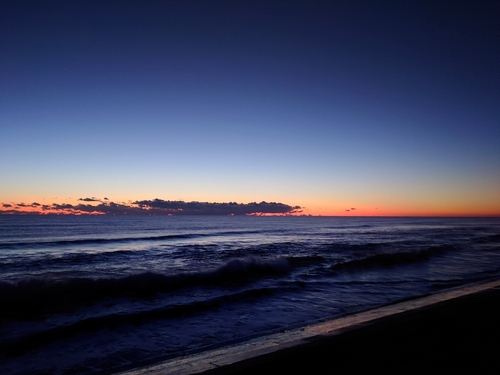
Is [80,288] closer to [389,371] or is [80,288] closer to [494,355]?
[389,371]

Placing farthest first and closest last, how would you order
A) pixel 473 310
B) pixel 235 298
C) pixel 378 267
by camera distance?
pixel 378 267 < pixel 235 298 < pixel 473 310

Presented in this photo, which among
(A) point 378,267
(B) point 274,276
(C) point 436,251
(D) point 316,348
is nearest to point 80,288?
(B) point 274,276

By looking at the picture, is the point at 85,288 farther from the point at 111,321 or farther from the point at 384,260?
the point at 384,260

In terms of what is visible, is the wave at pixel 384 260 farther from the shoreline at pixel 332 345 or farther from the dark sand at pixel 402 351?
the dark sand at pixel 402 351

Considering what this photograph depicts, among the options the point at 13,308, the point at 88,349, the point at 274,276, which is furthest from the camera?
the point at 274,276

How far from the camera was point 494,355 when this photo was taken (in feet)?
13.0

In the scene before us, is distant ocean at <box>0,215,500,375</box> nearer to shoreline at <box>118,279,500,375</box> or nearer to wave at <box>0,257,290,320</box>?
wave at <box>0,257,290,320</box>

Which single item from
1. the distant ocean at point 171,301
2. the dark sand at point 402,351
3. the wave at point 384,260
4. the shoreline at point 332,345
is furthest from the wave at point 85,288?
the dark sand at point 402,351

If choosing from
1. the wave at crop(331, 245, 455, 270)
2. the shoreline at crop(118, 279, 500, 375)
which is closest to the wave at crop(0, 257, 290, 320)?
the wave at crop(331, 245, 455, 270)

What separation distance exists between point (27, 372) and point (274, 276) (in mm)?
10679

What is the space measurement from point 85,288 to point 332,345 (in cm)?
1050

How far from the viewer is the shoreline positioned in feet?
12.7

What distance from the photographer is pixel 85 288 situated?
11.5 metres

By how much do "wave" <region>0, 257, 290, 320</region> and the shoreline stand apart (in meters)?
6.50
